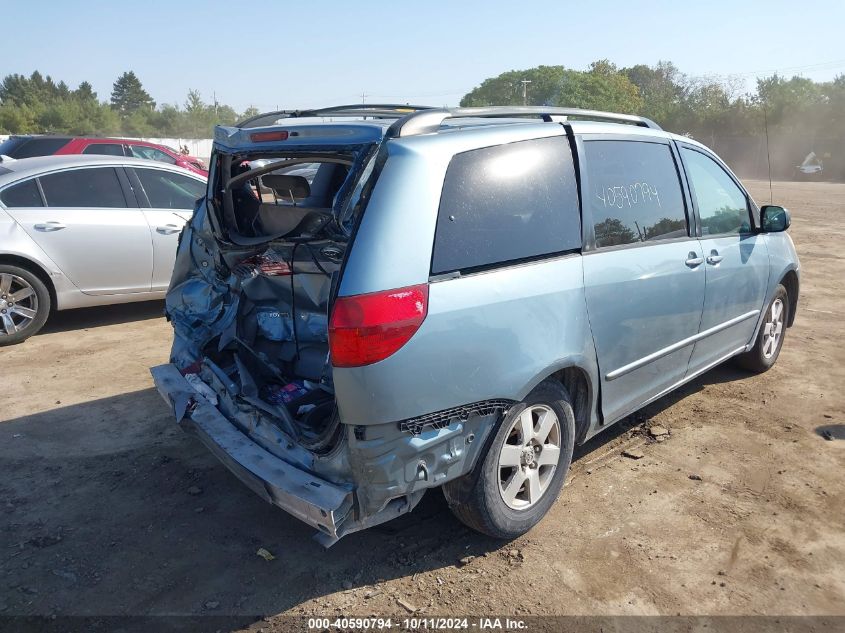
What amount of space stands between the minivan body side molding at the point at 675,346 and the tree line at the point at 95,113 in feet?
192

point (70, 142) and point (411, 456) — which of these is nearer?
point (411, 456)

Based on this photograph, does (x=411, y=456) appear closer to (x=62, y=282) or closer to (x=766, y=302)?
(x=766, y=302)

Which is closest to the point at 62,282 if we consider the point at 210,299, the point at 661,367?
the point at 210,299

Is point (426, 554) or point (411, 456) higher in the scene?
point (411, 456)

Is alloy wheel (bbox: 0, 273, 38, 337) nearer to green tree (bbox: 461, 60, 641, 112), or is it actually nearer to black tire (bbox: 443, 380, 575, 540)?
black tire (bbox: 443, 380, 575, 540)

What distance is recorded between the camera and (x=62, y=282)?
20.9 ft

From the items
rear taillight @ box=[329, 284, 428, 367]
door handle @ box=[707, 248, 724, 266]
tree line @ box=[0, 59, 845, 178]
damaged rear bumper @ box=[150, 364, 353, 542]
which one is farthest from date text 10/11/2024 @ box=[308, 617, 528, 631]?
tree line @ box=[0, 59, 845, 178]

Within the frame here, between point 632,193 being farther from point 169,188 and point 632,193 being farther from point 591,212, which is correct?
point 169,188

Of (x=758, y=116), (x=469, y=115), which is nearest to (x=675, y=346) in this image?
(x=469, y=115)

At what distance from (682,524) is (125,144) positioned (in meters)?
14.0

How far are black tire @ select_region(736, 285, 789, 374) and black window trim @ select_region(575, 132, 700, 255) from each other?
59.1 inches

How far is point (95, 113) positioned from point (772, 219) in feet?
270

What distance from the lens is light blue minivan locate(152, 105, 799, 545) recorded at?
8.66 ft

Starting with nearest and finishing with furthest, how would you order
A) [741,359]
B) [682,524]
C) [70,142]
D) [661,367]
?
[682,524]
[661,367]
[741,359]
[70,142]
